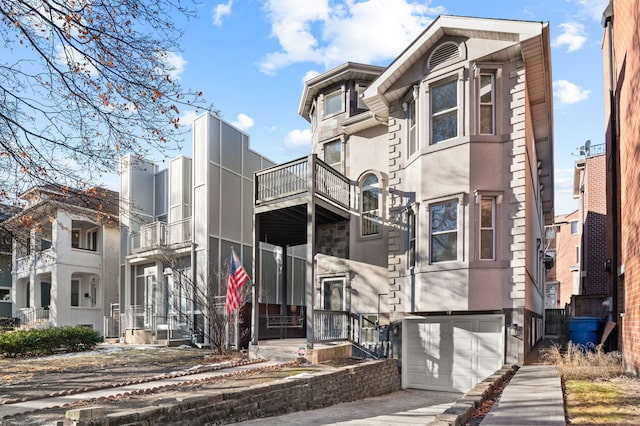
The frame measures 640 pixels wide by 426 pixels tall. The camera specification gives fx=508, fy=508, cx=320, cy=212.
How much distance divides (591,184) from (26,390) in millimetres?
28320

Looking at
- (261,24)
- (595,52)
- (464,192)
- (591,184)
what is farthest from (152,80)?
(591,184)

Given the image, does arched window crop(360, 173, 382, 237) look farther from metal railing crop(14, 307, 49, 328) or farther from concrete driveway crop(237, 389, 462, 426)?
metal railing crop(14, 307, 49, 328)

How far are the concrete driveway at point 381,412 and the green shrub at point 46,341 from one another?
1040 centimetres

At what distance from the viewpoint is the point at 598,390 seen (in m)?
7.61

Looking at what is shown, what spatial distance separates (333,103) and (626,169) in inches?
384

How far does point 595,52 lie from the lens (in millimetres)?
18812

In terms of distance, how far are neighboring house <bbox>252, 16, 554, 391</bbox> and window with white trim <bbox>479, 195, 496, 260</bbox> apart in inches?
1.0

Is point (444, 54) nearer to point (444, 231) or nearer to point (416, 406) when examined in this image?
point (444, 231)

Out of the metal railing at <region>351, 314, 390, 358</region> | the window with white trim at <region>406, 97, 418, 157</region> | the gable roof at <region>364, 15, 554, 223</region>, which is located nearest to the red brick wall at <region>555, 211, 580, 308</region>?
the gable roof at <region>364, 15, 554, 223</region>

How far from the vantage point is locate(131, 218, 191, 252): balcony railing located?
20078 mm

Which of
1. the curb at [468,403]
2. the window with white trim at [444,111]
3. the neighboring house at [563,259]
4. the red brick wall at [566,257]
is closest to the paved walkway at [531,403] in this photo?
the curb at [468,403]

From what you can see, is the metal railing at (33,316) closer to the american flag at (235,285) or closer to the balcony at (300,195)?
the american flag at (235,285)

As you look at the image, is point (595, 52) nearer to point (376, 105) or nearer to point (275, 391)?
point (376, 105)

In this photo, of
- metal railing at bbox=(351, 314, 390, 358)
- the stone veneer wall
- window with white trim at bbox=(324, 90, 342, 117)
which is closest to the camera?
the stone veneer wall
